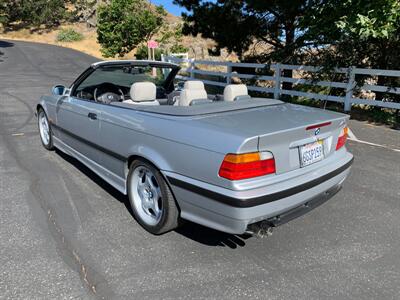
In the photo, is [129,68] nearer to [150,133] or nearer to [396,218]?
[150,133]

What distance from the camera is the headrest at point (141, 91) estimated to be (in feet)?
13.1

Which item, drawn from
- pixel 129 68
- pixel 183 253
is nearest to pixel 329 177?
pixel 183 253

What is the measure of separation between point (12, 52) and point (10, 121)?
25.3 meters

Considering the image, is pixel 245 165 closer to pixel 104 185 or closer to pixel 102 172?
pixel 102 172

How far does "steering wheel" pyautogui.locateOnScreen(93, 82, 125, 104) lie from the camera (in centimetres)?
430

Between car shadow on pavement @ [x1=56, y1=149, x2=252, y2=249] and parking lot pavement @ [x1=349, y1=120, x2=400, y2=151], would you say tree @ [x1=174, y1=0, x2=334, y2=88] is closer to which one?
parking lot pavement @ [x1=349, y1=120, x2=400, y2=151]

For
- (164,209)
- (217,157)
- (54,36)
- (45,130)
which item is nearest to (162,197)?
(164,209)

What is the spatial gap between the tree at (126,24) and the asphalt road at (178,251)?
26.1m

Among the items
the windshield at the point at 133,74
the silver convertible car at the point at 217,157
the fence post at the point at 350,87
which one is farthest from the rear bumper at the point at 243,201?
the fence post at the point at 350,87

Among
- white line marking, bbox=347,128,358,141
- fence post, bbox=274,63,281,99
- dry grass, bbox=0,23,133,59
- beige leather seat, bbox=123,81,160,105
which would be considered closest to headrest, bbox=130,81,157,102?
beige leather seat, bbox=123,81,160,105

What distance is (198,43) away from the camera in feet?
113

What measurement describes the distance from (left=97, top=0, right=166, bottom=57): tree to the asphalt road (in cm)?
2612

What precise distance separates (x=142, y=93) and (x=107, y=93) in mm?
613

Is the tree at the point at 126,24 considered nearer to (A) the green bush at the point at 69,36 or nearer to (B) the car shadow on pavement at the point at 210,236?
(A) the green bush at the point at 69,36
